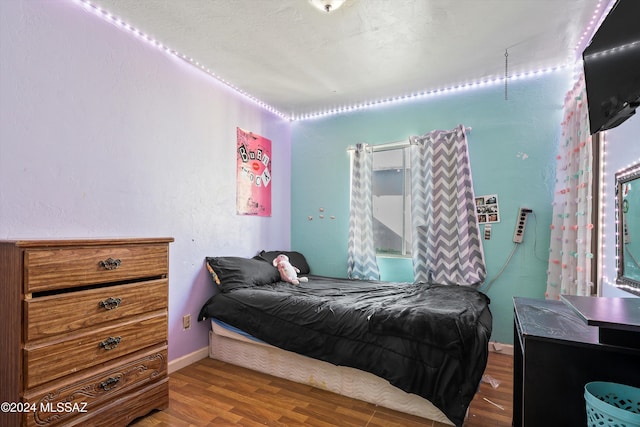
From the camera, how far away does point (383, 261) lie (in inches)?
139

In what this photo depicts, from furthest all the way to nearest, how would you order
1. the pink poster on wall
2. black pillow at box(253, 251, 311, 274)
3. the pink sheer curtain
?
1. black pillow at box(253, 251, 311, 274)
2. the pink poster on wall
3. the pink sheer curtain

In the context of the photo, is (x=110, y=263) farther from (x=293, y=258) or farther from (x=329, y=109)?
(x=329, y=109)

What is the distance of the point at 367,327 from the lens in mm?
2053

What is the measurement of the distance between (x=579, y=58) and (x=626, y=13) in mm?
1757

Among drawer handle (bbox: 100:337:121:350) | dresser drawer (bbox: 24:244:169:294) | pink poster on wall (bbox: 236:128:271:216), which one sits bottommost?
drawer handle (bbox: 100:337:121:350)

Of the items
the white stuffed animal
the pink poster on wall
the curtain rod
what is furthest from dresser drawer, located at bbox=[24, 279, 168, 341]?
the curtain rod

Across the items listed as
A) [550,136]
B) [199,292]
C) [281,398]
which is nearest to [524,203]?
[550,136]

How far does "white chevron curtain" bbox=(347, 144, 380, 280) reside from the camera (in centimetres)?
350

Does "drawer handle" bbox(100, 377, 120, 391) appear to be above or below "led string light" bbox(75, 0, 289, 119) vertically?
below

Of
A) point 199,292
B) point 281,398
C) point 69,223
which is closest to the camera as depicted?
point 69,223

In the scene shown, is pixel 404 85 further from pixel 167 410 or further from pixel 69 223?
pixel 167 410

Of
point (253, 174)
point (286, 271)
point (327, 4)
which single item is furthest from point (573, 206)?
point (253, 174)

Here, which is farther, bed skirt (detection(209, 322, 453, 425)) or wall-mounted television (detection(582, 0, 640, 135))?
bed skirt (detection(209, 322, 453, 425))

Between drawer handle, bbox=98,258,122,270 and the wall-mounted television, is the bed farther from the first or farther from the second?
the wall-mounted television
